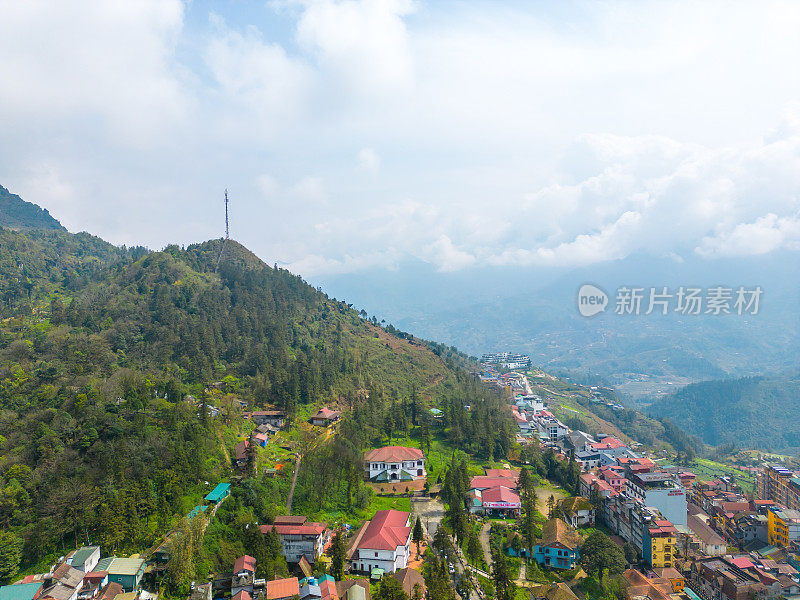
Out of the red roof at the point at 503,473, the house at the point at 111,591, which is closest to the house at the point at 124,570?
the house at the point at 111,591

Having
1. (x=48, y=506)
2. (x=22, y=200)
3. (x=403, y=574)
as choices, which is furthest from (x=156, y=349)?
(x=22, y=200)

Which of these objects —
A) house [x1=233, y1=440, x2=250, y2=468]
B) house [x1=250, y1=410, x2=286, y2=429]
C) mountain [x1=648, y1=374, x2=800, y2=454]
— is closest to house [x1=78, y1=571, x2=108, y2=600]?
house [x1=233, y1=440, x2=250, y2=468]

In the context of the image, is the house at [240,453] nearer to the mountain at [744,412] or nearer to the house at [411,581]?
the house at [411,581]

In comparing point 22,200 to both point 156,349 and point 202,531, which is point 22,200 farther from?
point 202,531

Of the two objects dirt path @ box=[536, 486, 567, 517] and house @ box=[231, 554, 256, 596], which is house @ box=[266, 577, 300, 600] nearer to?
house @ box=[231, 554, 256, 596]

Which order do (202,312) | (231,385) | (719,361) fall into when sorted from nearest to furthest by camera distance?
1. (231,385)
2. (202,312)
3. (719,361)

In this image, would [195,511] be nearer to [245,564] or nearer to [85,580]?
[245,564]
